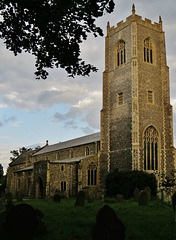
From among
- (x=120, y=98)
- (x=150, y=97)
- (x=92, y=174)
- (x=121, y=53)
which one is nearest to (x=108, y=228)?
(x=150, y=97)

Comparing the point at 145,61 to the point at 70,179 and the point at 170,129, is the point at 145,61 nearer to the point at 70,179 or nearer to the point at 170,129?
the point at 170,129

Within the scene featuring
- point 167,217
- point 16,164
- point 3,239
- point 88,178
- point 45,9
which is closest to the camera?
point 3,239

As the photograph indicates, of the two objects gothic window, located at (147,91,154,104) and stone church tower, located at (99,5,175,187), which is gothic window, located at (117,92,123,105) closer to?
stone church tower, located at (99,5,175,187)

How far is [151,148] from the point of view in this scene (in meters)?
29.5

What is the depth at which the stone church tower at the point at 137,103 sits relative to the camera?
2905 cm

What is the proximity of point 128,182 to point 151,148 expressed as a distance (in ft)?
17.1

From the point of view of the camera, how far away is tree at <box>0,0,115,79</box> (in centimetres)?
926

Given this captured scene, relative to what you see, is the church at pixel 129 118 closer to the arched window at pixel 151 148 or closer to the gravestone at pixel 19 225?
the arched window at pixel 151 148

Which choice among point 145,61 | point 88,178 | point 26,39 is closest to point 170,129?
point 145,61

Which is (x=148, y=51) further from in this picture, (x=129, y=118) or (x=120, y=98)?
(x=129, y=118)

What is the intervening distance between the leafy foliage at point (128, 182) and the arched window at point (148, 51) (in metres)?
13.0

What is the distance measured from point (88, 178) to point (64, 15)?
2513 centimetres

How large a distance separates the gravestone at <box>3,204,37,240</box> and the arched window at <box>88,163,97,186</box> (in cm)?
2647

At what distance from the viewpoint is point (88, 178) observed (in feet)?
107
